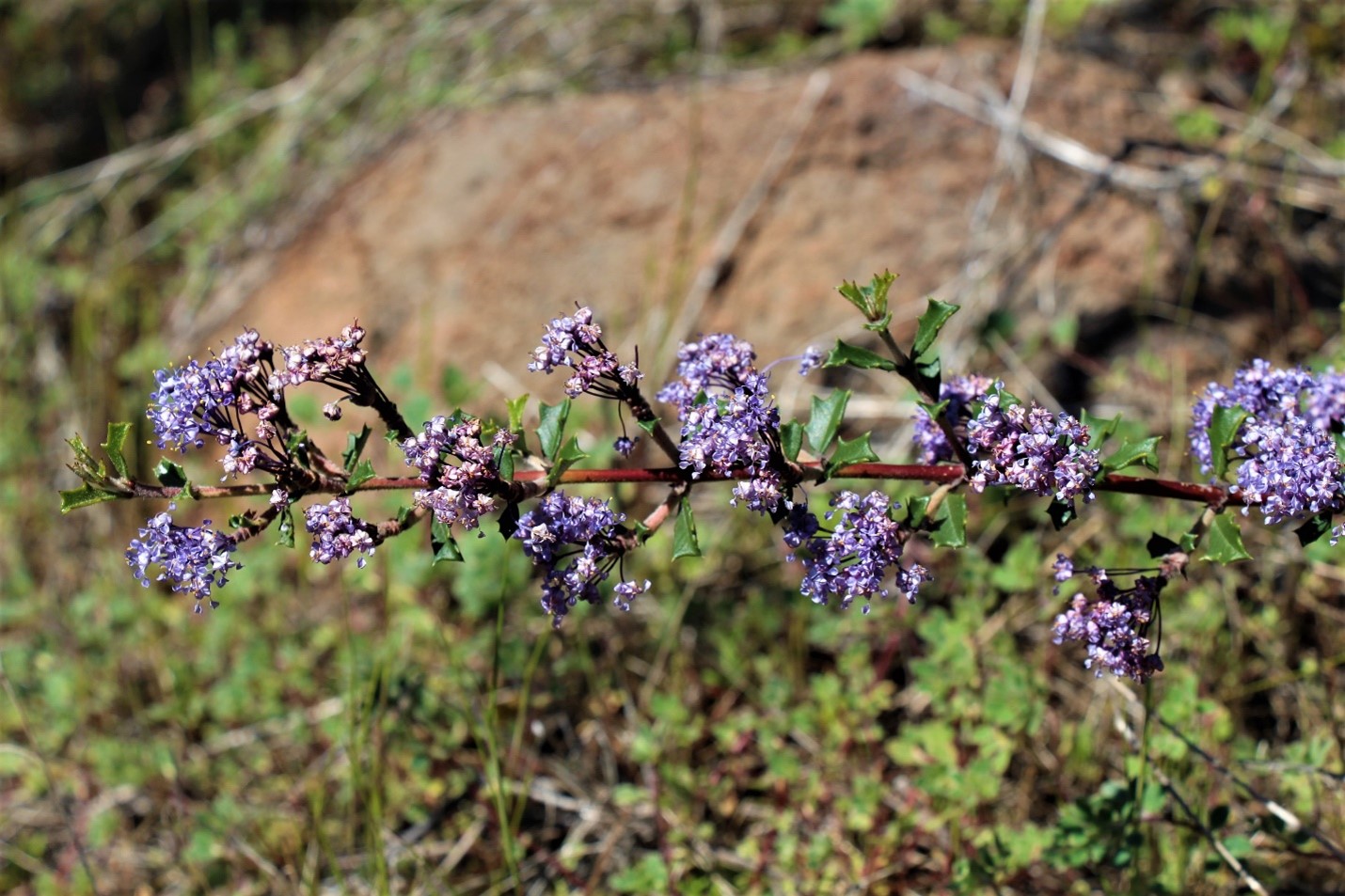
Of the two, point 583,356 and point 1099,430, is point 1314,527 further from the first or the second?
point 583,356

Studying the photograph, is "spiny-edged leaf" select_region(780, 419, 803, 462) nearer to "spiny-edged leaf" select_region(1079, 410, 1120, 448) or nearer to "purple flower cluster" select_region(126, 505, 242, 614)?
"spiny-edged leaf" select_region(1079, 410, 1120, 448)

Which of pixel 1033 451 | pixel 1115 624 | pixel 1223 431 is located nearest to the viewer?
pixel 1033 451

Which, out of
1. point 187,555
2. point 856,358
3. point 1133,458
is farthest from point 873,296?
point 187,555

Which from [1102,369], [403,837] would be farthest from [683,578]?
[1102,369]

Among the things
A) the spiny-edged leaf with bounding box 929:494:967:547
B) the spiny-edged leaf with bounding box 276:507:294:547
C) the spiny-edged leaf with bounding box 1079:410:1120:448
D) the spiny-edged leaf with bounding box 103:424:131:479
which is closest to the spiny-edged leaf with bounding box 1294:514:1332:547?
the spiny-edged leaf with bounding box 1079:410:1120:448

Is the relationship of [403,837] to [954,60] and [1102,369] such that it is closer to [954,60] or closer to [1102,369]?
[1102,369]

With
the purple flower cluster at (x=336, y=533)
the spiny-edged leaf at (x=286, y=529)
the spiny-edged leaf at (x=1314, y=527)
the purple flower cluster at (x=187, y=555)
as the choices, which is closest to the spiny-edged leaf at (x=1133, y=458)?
the spiny-edged leaf at (x=1314, y=527)

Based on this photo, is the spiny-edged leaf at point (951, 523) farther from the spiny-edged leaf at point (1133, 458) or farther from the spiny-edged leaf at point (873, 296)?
the spiny-edged leaf at point (873, 296)

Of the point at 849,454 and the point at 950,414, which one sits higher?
the point at 950,414
